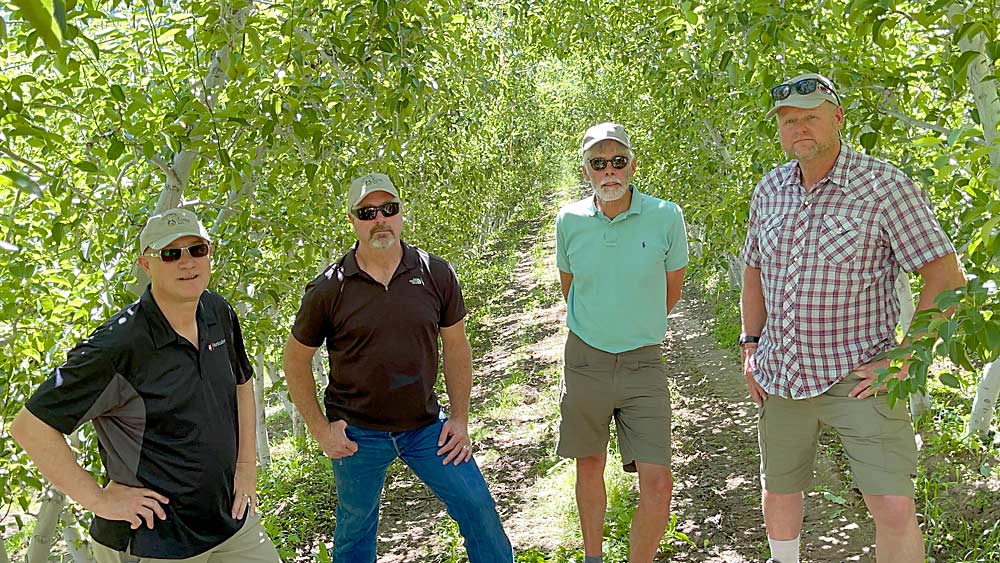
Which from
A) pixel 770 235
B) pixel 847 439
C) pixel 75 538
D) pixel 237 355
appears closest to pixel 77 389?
pixel 237 355

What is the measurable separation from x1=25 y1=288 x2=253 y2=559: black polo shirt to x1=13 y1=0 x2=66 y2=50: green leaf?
1.93 metres

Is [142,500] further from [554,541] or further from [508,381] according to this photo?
[508,381]


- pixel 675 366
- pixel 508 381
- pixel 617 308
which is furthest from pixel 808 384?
pixel 508 381

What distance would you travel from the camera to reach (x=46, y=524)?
3969 mm

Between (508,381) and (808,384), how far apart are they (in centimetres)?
759

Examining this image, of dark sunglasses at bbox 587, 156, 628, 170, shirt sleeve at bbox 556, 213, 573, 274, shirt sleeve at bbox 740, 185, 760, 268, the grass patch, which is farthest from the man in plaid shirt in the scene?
the grass patch

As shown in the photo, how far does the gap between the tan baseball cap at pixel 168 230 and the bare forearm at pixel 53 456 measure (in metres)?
0.68

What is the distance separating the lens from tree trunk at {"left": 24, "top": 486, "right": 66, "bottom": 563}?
3848 millimetres

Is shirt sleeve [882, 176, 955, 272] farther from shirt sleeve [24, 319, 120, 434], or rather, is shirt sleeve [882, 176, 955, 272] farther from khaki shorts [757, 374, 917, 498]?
shirt sleeve [24, 319, 120, 434]

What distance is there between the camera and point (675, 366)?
1021cm

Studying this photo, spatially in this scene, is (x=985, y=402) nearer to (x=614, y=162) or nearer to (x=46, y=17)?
(x=614, y=162)

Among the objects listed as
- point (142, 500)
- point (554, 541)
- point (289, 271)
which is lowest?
point (554, 541)

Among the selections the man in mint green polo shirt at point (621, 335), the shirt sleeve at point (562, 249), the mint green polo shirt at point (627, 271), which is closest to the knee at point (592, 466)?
the man in mint green polo shirt at point (621, 335)

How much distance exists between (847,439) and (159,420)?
2.57 meters
